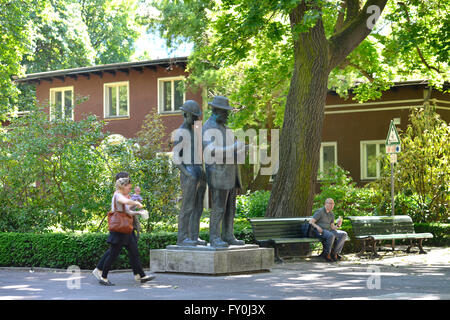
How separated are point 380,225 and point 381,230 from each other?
0.13 meters

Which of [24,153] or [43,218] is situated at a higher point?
[24,153]

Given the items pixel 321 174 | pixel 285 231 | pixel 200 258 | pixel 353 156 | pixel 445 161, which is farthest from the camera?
pixel 353 156

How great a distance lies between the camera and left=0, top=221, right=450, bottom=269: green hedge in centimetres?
1494

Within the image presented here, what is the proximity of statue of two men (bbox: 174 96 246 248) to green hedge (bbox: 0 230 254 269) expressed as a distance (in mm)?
1727

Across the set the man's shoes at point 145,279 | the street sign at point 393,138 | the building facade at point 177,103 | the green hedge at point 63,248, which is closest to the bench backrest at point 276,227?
the green hedge at point 63,248

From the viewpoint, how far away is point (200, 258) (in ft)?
43.6

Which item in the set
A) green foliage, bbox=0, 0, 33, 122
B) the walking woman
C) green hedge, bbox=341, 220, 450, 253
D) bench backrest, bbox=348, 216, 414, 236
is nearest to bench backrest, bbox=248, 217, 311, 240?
bench backrest, bbox=348, 216, 414, 236

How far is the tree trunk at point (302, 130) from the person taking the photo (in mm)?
18250

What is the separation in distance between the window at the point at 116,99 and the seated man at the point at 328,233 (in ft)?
72.6

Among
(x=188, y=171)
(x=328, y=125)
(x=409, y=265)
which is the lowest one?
(x=409, y=265)

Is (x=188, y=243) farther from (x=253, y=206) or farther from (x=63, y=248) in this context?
(x=253, y=206)

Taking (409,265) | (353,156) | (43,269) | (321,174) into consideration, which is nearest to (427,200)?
(321,174)

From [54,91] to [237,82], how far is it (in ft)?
46.1

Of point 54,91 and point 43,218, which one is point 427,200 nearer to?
point 43,218
